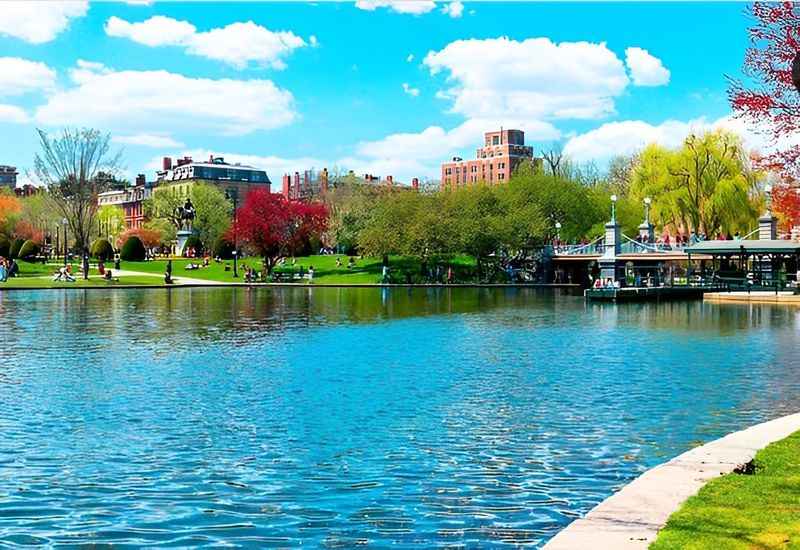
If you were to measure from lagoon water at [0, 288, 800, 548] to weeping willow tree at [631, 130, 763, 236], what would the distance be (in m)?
52.7

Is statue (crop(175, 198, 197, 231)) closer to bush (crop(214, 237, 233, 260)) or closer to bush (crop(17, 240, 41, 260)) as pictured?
bush (crop(214, 237, 233, 260))

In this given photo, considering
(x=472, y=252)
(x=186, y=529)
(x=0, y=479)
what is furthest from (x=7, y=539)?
(x=472, y=252)

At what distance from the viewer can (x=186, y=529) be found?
35.3ft

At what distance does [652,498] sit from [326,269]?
289 ft

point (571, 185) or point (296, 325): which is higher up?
point (571, 185)

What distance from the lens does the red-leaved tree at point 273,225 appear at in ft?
303

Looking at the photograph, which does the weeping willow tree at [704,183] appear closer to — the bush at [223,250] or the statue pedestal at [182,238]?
the bush at [223,250]

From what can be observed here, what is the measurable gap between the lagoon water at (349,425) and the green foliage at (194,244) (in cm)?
8065

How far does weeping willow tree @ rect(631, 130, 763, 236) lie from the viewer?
8488 cm

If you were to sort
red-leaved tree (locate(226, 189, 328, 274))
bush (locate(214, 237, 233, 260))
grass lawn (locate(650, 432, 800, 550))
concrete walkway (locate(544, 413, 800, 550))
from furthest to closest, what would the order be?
bush (locate(214, 237, 233, 260)) < red-leaved tree (locate(226, 189, 328, 274)) < concrete walkway (locate(544, 413, 800, 550)) < grass lawn (locate(650, 432, 800, 550))

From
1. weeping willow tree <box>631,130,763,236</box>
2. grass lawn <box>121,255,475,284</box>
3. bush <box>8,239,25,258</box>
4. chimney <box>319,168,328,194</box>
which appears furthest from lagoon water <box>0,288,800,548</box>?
chimney <box>319,168,328,194</box>

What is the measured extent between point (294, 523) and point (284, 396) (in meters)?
9.16

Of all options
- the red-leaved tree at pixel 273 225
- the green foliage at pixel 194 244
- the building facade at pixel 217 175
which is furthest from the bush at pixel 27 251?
the building facade at pixel 217 175

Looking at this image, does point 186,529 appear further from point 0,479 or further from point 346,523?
point 0,479
